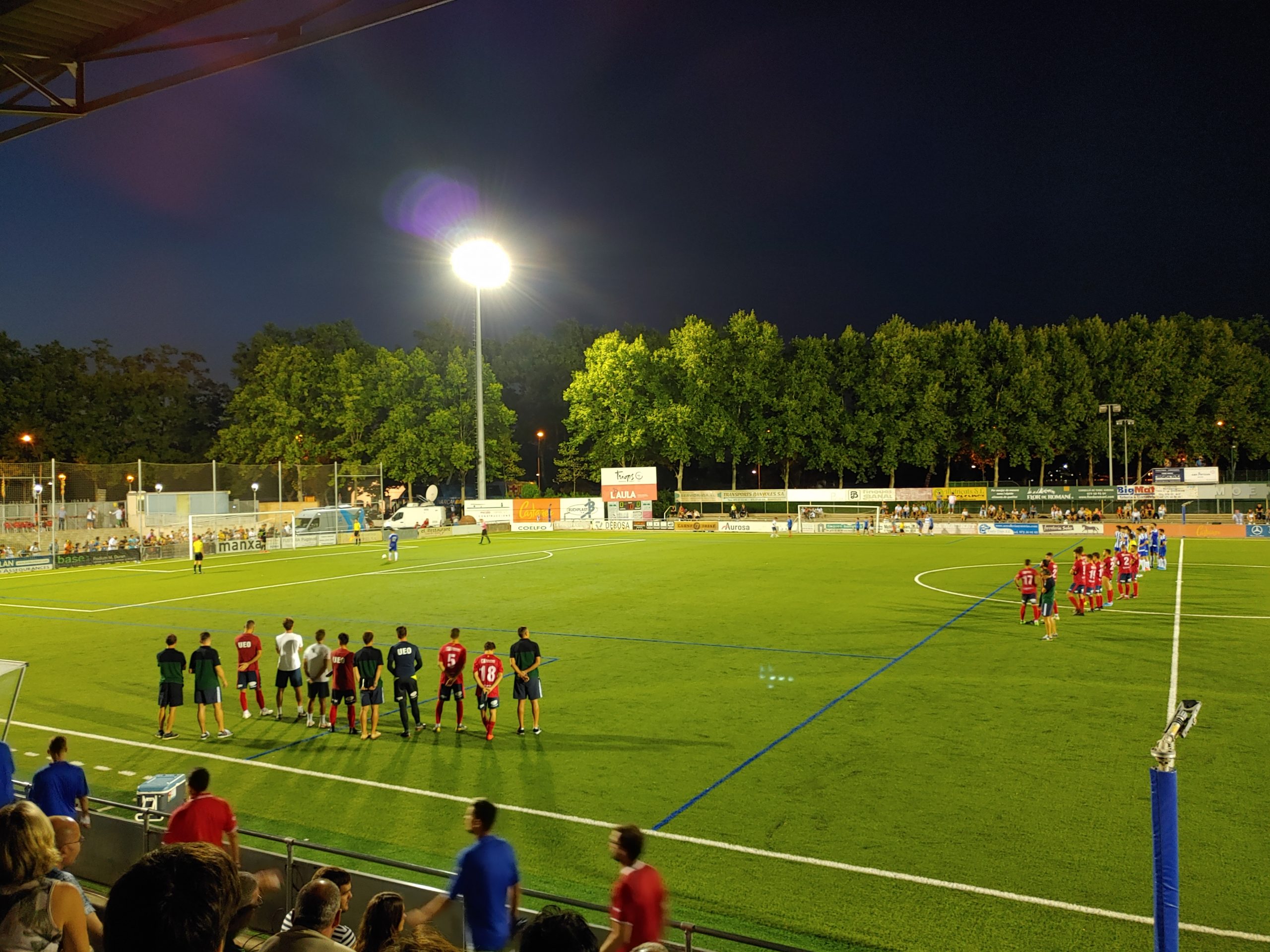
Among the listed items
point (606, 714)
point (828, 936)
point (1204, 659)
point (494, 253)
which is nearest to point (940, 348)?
point (494, 253)

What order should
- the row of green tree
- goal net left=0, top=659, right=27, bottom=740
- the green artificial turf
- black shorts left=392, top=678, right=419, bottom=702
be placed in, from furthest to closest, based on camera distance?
the row of green tree
black shorts left=392, top=678, right=419, bottom=702
goal net left=0, top=659, right=27, bottom=740
the green artificial turf

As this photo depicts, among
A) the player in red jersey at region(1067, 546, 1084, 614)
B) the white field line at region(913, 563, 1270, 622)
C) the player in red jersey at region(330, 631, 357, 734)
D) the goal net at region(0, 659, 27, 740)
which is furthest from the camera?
the player in red jersey at region(1067, 546, 1084, 614)

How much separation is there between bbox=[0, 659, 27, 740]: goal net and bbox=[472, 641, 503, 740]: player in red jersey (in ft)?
17.9

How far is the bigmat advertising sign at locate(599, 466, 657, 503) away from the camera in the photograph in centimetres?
6238

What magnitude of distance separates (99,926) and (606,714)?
29.6ft

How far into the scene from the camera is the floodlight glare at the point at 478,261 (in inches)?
2087

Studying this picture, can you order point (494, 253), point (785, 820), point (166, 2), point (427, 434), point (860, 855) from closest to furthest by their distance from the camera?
1. point (166, 2)
2. point (860, 855)
3. point (785, 820)
4. point (494, 253)
5. point (427, 434)

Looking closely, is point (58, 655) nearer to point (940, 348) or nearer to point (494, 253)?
point (494, 253)

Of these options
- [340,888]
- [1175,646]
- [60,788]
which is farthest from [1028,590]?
[60,788]

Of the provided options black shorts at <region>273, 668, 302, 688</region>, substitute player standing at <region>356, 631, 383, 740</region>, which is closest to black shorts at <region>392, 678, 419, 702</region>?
substitute player standing at <region>356, 631, 383, 740</region>

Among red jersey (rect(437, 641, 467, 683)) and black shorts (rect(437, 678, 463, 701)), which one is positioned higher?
red jersey (rect(437, 641, 467, 683))

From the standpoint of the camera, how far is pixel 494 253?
5391cm

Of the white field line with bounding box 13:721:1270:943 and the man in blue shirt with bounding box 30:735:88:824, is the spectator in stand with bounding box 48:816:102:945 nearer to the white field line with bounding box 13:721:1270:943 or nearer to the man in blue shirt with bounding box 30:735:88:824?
the man in blue shirt with bounding box 30:735:88:824

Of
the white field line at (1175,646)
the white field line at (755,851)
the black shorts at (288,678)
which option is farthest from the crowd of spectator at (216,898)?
the white field line at (1175,646)
